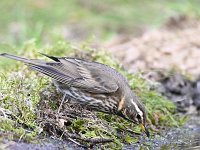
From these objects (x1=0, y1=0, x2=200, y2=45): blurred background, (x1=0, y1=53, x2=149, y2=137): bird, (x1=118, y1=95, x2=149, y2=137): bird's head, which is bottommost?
(x1=0, y1=0, x2=200, y2=45): blurred background

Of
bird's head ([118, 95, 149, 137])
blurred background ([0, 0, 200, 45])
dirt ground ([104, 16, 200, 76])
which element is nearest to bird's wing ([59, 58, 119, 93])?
bird's head ([118, 95, 149, 137])

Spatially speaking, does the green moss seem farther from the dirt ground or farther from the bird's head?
the dirt ground

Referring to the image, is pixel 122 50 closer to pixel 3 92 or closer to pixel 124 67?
pixel 124 67

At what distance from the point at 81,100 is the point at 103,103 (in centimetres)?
23

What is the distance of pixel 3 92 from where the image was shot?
23.3 feet

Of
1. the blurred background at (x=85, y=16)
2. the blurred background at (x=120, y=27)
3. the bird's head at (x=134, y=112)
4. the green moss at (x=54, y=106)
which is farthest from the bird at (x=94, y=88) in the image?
the blurred background at (x=85, y=16)

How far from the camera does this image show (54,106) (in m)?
7.46

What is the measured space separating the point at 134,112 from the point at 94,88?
48 cm

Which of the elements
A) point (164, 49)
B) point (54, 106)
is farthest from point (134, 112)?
point (164, 49)

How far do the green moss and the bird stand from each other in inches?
5.9

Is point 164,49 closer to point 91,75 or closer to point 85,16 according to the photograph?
point 91,75

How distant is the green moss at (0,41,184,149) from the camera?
681 cm

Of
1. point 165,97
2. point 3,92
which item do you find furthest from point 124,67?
point 3,92

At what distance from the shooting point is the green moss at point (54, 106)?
6.81 m
